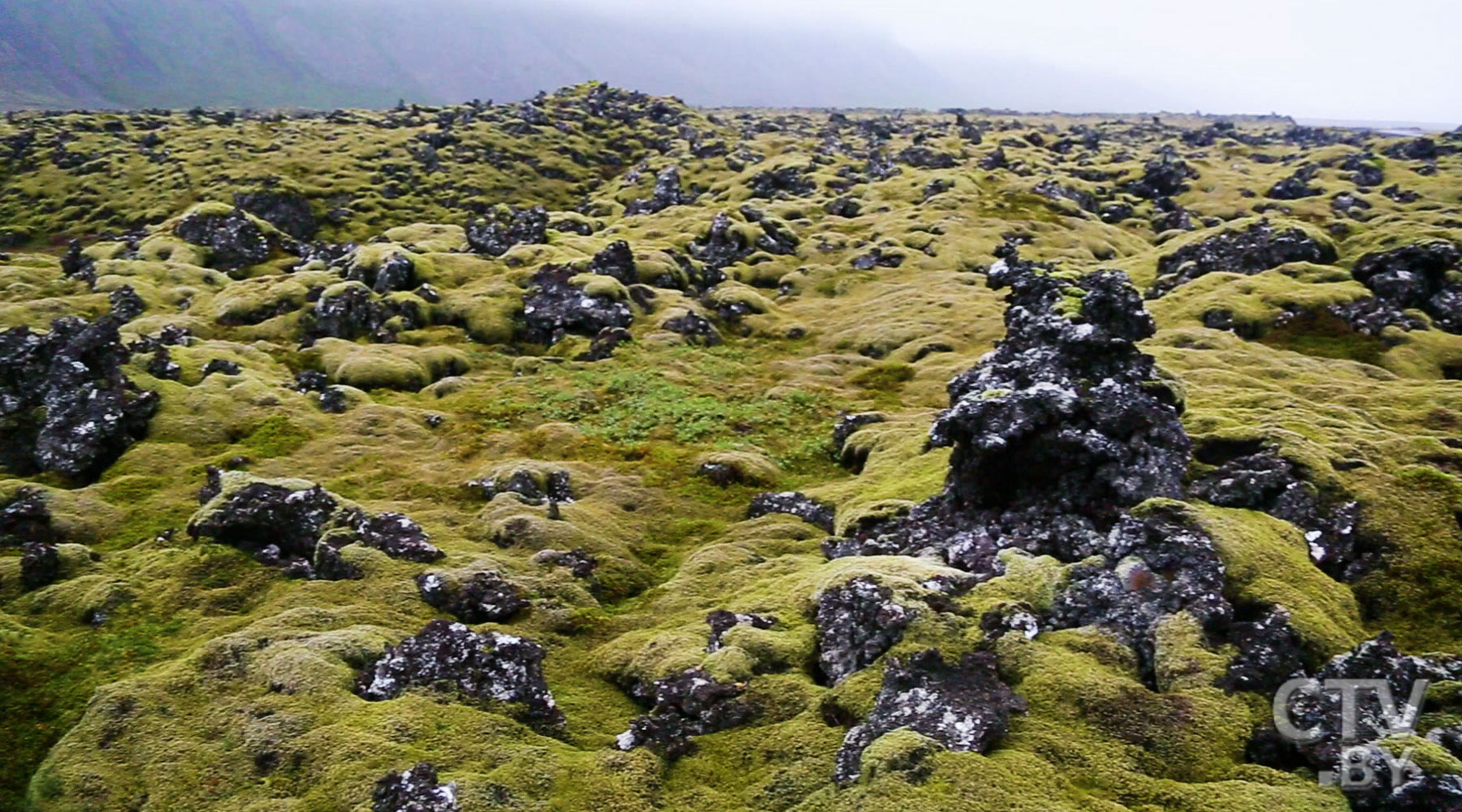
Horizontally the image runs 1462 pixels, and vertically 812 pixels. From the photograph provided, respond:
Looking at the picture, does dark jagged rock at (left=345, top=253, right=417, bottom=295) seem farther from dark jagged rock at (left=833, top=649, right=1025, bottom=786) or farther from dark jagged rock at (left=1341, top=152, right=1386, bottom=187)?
dark jagged rock at (left=1341, top=152, right=1386, bottom=187)

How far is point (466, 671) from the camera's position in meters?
14.2

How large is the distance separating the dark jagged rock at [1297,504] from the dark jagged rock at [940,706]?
27.4 ft

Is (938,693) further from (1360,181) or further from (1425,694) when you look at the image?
(1360,181)

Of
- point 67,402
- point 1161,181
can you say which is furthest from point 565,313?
point 1161,181

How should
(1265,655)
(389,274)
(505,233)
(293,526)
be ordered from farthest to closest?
(505,233) → (389,274) → (293,526) → (1265,655)

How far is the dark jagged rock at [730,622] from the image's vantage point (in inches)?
627

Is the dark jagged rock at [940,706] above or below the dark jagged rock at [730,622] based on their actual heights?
above

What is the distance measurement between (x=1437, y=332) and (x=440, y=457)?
41.2 m

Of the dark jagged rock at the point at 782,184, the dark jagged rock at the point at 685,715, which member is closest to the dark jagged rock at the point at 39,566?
the dark jagged rock at the point at 685,715

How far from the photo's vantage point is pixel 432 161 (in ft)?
333

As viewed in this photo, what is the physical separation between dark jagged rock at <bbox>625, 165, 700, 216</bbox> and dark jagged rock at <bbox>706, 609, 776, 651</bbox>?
6970 cm

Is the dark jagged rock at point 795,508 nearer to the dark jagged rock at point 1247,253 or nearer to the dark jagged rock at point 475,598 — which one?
the dark jagged rock at point 475,598

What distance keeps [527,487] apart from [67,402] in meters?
15.8

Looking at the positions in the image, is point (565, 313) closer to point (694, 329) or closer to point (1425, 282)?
point (694, 329)
